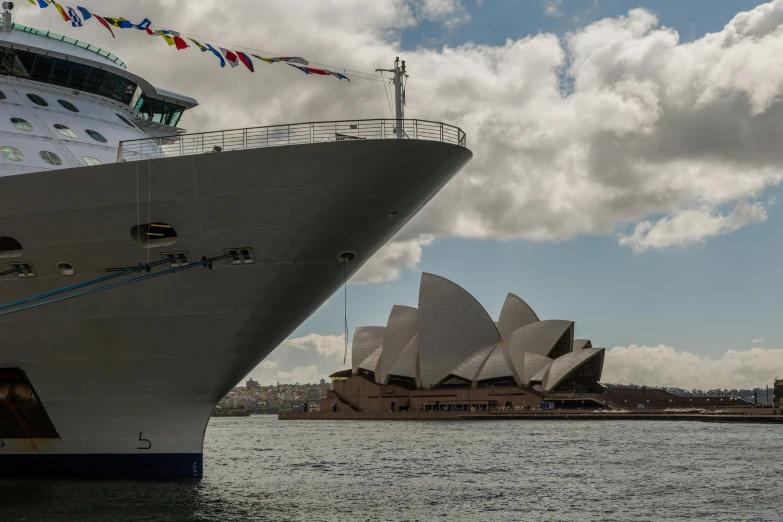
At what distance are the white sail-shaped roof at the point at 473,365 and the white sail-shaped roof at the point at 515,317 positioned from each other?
3010 mm

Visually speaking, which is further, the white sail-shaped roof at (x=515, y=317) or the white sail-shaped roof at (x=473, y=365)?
the white sail-shaped roof at (x=515, y=317)

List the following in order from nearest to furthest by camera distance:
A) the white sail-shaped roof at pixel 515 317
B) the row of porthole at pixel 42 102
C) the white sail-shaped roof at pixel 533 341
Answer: the row of porthole at pixel 42 102 → the white sail-shaped roof at pixel 533 341 → the white sail-shaped roof at pixel 515 317

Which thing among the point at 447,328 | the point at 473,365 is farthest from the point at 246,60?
the point at 473,365

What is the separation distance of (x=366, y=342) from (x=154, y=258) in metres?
84.1

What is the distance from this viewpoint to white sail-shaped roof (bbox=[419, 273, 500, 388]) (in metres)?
83.3

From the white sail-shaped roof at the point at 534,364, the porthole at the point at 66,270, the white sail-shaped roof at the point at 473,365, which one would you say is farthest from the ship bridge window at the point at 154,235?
the white sail-shaped roof at the point at 534,364

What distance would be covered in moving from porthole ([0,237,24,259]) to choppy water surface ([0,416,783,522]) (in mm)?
4792

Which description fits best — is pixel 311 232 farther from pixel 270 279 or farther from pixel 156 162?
pixel 156 162

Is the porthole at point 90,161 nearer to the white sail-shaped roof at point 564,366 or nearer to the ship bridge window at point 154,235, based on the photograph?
the ship bridge window at point 154,235

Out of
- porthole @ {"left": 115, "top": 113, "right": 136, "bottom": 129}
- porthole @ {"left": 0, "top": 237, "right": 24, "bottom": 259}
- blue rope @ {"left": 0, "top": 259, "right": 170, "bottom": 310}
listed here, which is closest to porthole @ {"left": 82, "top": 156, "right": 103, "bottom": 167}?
porthole @ {"left": 0, "top": 237, "right": 24, "bottom": 259}

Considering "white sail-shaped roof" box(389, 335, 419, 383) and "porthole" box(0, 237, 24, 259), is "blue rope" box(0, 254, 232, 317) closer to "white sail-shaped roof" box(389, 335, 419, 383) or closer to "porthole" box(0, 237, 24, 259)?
"porthole" box(0, 237, 24, 259)

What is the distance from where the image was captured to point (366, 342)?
3967 inches

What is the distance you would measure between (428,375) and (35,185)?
7526cm

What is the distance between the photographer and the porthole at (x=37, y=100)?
19.5 meters
